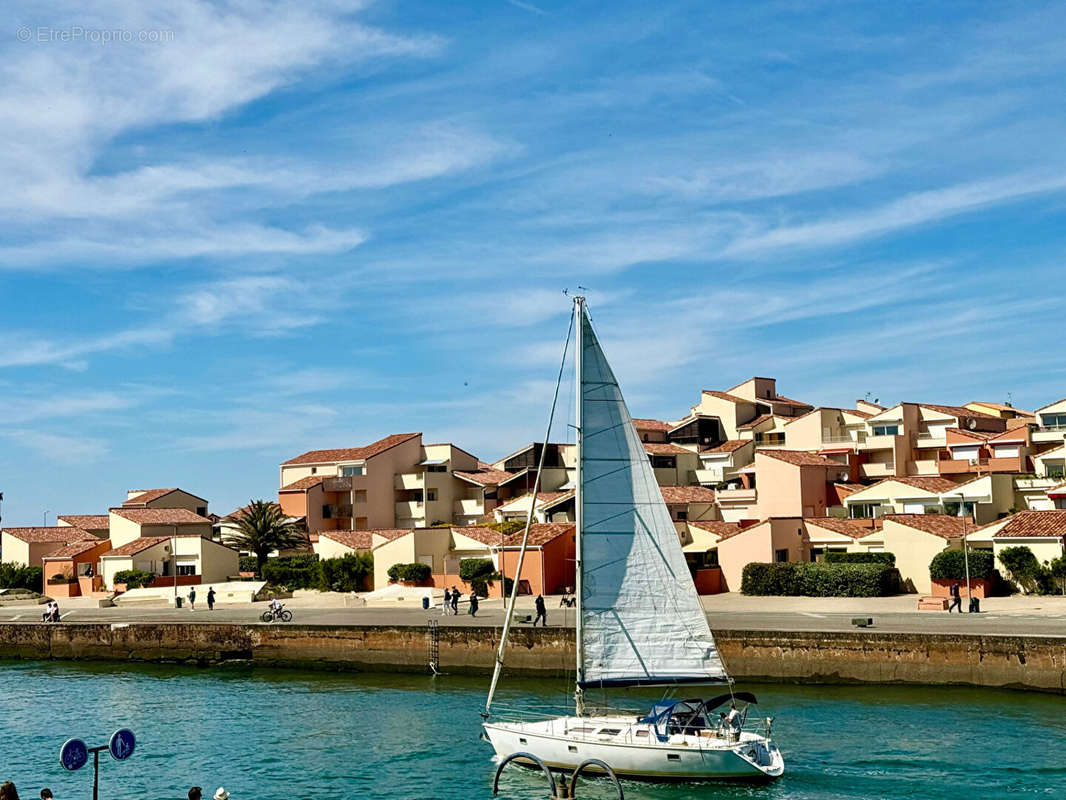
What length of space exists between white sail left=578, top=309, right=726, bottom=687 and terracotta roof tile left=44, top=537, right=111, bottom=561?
227 ft

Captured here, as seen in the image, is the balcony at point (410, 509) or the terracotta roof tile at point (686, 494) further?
the balcony at point (410, 509)

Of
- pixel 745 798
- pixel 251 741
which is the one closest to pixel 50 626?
pixel 251 741

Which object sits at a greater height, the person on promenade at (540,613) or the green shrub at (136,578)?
the green shrub at (136,578)

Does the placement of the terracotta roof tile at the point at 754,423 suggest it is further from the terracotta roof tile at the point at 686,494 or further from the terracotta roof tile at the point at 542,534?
the terracotta roof tile at the point at 542,534

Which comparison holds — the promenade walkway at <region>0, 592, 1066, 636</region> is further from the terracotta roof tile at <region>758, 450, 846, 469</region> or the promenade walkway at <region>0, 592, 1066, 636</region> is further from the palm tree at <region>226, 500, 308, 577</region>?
the terracotta roof tile at <region>758, 450, 846, 469</region>

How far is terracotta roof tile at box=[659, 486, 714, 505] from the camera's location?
299ft

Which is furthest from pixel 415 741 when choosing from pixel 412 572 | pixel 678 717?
pixel 412 572

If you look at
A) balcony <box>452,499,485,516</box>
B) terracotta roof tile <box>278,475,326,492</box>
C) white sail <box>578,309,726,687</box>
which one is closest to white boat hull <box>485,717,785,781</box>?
white sail <box>578,309,726,687</box>

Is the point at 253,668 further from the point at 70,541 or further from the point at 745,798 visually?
the point at 70,541

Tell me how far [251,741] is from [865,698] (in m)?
23.9

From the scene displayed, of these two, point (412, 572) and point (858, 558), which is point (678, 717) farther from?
point (412, 572)

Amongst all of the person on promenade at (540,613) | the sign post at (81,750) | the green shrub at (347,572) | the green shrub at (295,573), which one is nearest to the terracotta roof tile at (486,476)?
the green shrub at (295,573)

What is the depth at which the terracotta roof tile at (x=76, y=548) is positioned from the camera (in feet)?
312

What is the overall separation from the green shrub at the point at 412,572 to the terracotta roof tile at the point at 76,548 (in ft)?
97.4
